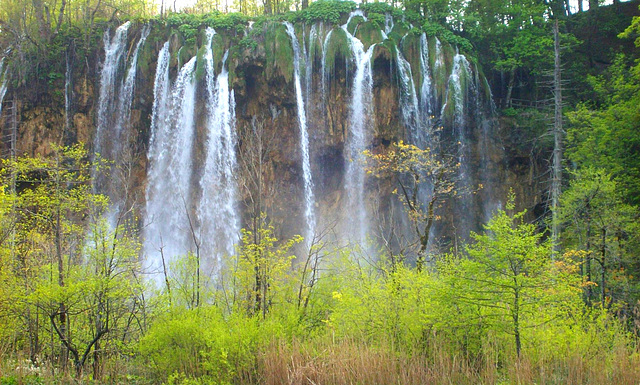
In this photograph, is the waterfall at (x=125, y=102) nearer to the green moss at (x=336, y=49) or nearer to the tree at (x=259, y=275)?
the green moss at (x=336, y=49)

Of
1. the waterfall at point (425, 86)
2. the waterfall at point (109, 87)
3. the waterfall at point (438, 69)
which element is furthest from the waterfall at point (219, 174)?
the waterfall at point (438, 69)

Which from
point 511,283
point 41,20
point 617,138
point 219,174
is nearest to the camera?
point 511,283

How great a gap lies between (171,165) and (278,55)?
7708 millimetres

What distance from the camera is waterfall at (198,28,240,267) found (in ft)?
86.5

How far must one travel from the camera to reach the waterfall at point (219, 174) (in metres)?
26.4

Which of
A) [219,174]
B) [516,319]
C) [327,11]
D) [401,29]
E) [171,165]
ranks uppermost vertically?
[327,11]

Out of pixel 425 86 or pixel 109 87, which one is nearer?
pixel 425 86

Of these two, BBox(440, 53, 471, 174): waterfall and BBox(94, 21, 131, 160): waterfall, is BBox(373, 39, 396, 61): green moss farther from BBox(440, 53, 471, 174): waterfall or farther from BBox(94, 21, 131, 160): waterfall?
BBox(94, 21, 131, 160): waterfall

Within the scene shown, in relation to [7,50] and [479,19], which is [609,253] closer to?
[479,19]

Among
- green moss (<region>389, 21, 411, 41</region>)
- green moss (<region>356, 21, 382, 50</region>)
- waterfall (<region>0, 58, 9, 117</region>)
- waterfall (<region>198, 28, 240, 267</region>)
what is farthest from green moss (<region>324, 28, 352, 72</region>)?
waterfall (<region>0, 58, 9, 117</region>)

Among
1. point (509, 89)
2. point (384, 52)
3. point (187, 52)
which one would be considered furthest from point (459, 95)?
point (187, 52)

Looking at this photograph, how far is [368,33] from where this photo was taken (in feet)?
93.0

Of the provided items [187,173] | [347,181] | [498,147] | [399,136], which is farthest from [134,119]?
[498,147]

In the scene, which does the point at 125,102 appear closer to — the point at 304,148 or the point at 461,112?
the point at 304,148
